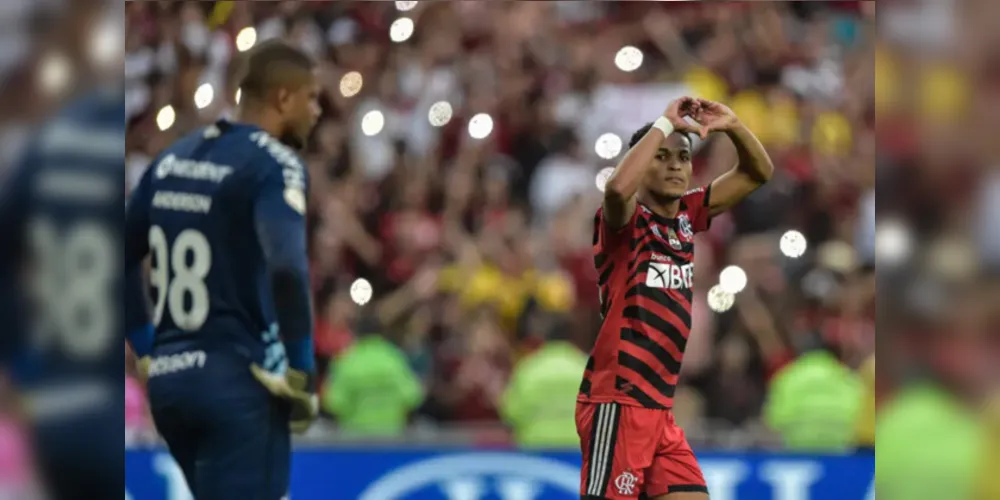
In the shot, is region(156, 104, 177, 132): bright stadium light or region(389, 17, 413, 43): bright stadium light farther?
region(389, 17, 413, 43): bright stadium light

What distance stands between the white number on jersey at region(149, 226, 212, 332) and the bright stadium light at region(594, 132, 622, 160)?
13.9 ft

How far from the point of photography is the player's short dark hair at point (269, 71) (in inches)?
159

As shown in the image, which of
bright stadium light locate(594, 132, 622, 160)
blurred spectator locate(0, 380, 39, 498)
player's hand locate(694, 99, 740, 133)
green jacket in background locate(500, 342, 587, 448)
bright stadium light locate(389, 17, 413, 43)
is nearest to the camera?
blurred spectator locate(0, 380, 39, 498)

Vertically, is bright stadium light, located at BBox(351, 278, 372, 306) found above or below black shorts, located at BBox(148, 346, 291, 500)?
above

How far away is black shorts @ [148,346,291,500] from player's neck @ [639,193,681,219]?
1347 mm

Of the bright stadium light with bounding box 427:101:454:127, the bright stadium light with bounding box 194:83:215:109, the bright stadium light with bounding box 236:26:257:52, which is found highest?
the bright stadium light with bounding box 236:26:257:52

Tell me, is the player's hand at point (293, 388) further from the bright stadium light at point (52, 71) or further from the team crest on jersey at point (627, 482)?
the bright stadium light at point (52, 71)

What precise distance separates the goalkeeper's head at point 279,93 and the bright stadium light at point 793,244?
4.06m

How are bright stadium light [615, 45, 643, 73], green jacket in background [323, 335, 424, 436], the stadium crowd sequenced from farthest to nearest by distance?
bright stadium light [615, 45, 643, 73]
the stadium crowd
green jacket in background [323, 335, 424, 436]

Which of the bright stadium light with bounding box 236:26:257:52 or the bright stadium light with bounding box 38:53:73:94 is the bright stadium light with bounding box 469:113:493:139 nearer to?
the bright stadium light with bounding box 236:26:257:52

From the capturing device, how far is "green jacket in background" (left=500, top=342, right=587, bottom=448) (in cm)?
614

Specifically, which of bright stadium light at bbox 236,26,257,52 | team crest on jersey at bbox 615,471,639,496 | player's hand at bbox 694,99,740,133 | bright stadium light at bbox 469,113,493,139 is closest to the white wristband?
player's hand at bbox 694,99,740,133

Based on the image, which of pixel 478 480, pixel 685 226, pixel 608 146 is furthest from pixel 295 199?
pixel 608 146

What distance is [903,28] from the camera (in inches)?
34.8
